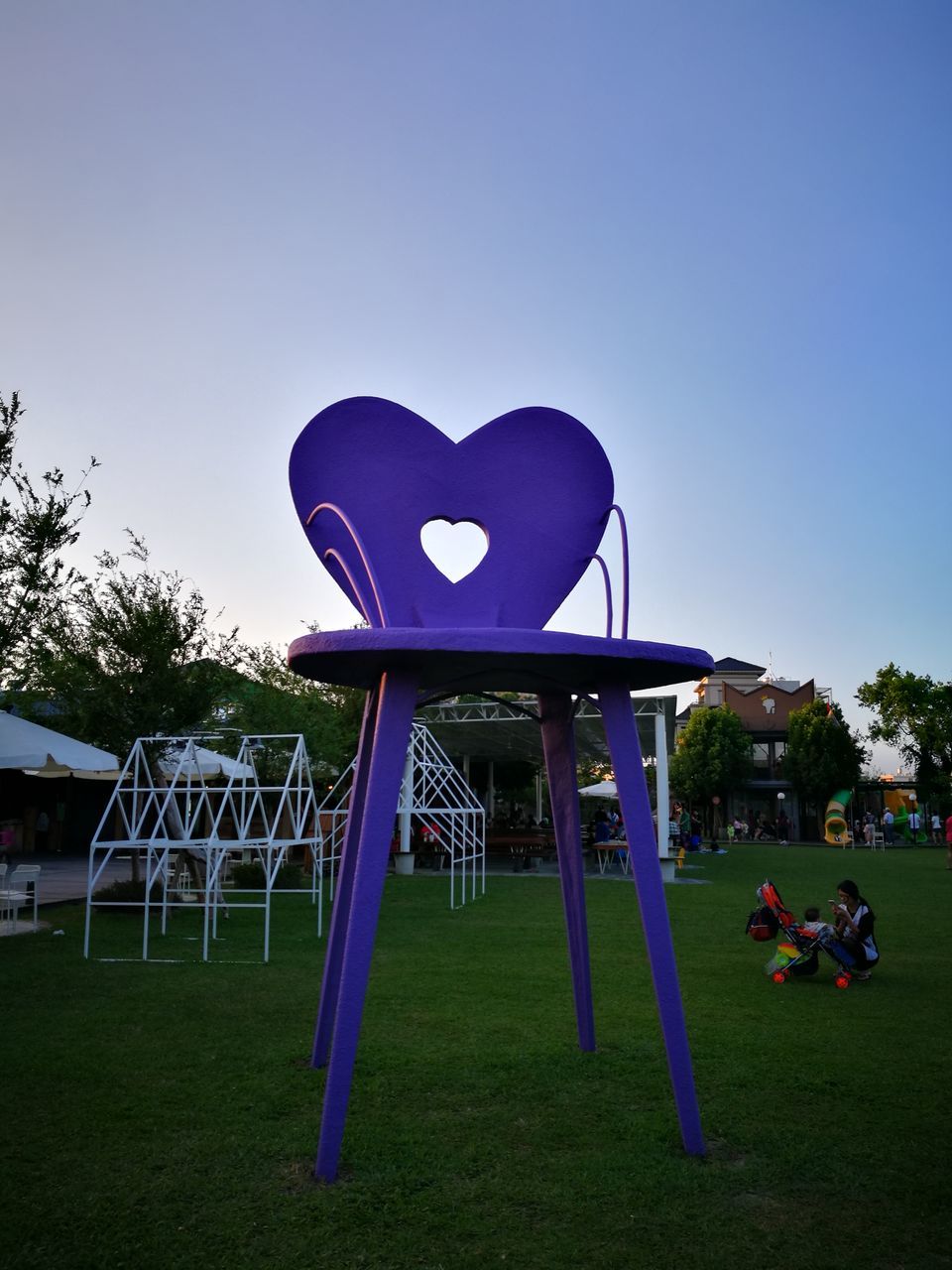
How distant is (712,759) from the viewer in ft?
183

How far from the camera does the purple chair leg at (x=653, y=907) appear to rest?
17.0ft

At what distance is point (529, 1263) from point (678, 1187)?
3.52 feet

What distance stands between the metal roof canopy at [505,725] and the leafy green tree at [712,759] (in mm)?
22429

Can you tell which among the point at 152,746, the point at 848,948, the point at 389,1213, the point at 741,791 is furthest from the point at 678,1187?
the point at 741,791

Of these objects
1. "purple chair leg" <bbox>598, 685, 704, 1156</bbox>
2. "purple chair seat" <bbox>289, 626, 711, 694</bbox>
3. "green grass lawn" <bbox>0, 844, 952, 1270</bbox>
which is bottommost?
"green grass lawn" <bbox>0, 844, 952, 1270</bbox>

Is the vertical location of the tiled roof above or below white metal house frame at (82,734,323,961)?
above

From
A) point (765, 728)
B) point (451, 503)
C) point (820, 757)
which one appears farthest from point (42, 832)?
point (765, 728)

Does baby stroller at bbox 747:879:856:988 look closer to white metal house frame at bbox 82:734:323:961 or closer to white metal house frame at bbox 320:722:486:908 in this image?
white metal house frame at bbox 320:722:486:908

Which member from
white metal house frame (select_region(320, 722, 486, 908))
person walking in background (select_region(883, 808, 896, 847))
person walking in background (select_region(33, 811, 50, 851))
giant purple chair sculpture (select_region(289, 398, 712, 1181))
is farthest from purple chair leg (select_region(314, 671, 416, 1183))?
person walking in background (select_region(883, 808, 896, 847))

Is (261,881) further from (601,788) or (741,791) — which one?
(741,791)

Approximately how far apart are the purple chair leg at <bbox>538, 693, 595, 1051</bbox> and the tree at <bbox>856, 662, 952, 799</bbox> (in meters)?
49.9

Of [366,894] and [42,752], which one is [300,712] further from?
[366,894]

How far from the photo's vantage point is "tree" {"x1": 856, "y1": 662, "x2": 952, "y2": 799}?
5150cm

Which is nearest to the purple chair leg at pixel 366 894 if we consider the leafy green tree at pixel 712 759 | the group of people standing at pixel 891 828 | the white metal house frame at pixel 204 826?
the white metal house frame at pixel 204 826
